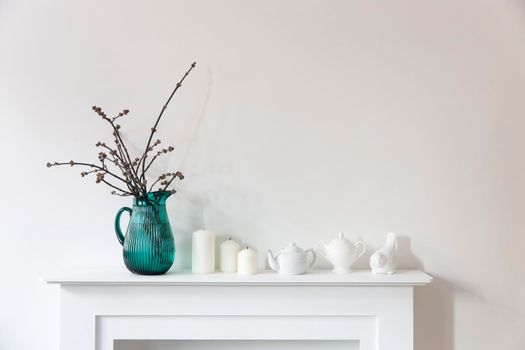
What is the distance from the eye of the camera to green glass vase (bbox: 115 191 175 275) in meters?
1.80

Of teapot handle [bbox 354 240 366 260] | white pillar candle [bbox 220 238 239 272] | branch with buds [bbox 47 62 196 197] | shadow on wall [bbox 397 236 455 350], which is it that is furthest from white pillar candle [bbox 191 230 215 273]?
shadow on wall [bbox 397 236 455 350]

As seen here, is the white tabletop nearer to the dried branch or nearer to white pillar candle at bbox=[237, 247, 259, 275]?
white pillar candle at bbox=[237, 247, 259, 275]

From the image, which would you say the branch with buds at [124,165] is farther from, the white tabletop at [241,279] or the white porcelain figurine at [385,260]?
the white porcelain figurine at [385,260]

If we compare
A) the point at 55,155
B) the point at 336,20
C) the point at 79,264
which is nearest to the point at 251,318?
the point at 79,264

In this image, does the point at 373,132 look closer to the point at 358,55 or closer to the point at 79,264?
the point at 358,55

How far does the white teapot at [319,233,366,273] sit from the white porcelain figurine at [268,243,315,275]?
8 centimetres

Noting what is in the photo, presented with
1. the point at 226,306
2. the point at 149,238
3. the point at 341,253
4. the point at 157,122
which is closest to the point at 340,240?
the point at 341,253

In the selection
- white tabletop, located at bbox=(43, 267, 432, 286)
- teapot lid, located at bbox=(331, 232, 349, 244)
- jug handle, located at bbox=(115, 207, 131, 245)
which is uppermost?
jug handle, located at bbox=(115, 207, 131, 245)

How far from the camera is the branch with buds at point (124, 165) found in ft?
6.09

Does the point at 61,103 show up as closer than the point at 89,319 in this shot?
No

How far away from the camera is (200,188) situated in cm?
198

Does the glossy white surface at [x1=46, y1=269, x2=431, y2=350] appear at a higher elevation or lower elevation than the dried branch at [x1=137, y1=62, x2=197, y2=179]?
lower

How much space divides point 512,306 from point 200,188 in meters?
1.13

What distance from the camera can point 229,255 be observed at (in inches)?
74.7
